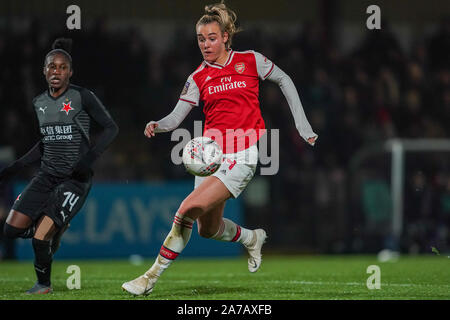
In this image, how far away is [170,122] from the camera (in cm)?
736

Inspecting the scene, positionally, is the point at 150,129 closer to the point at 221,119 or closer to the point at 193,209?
the point at 221,119

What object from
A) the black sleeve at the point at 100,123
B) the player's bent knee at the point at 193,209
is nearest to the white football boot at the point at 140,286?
the player's bent knee at the point at 193,209

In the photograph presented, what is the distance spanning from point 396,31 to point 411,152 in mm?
3712

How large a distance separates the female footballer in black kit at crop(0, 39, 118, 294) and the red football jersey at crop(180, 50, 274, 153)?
0.84 metres

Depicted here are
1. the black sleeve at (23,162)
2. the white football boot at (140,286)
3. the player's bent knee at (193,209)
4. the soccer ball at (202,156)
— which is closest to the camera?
the white football boot at (140,286)

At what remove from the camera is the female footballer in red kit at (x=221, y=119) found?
7031 millimetres

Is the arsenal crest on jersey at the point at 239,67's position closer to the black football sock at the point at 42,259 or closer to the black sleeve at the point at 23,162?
the black sleeve at the point at 23,162

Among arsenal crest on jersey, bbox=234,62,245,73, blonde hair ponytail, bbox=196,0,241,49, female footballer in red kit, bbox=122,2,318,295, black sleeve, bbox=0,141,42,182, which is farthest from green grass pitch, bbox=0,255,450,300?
blonde hair ponytail, bbox=196,0,241,49

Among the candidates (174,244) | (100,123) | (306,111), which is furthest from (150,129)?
(306,111)

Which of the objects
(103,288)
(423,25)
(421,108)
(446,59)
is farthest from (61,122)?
(423,25)

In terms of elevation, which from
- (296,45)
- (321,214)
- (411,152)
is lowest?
(321,214)

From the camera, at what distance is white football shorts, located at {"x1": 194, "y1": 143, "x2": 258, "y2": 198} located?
7.10 m

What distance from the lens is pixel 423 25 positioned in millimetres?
17438
